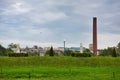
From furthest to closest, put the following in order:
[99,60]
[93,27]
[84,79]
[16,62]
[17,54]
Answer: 1. [93,27]
2. [17,54]
3. [99,60]
4. [16,62]
5. [84,79]

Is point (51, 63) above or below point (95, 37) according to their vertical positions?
below

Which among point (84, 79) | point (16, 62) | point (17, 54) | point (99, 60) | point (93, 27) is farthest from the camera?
point (93, 27)

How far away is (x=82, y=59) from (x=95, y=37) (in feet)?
102

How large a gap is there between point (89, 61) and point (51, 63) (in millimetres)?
6127

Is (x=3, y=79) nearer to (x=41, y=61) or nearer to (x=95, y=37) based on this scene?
(x=41, y=61)

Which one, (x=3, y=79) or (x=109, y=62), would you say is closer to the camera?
(x=3, y=79)

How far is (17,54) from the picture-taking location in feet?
167

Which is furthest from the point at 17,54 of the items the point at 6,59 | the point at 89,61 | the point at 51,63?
the point at 89,61

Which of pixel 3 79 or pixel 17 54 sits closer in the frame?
pixel 3 79

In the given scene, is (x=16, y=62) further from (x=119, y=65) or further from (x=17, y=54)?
(x=119, y=65)

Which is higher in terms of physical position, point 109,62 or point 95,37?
point 95,37

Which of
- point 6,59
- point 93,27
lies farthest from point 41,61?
point 93,27

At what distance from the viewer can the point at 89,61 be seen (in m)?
46.0

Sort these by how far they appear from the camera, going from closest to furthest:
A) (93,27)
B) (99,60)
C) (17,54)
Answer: (99,60)
(17,54)
(93,27)
